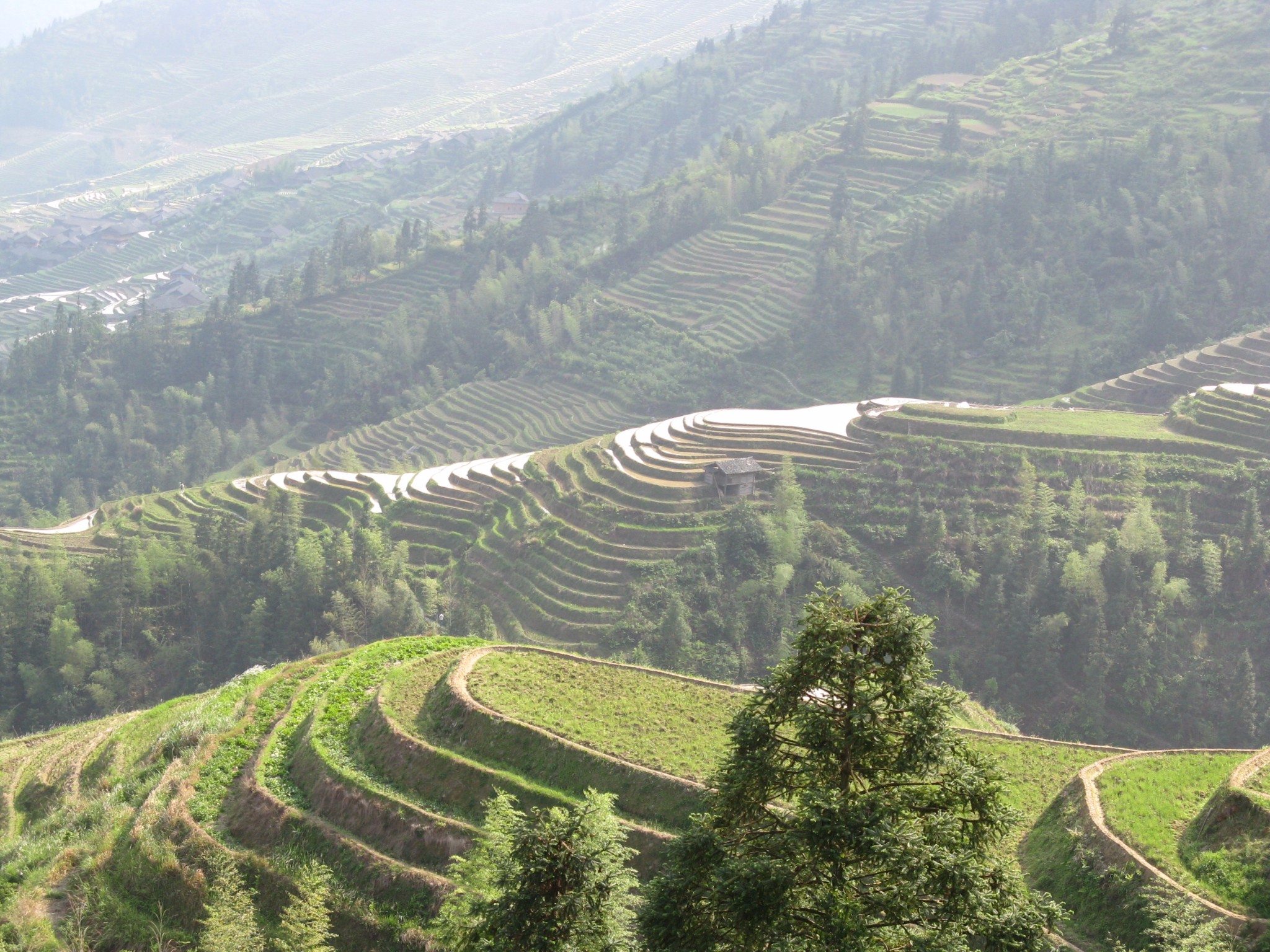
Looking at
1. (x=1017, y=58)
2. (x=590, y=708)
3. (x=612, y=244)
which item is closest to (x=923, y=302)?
(x=612, y=244)

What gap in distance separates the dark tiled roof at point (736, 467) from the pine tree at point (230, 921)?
27.3m

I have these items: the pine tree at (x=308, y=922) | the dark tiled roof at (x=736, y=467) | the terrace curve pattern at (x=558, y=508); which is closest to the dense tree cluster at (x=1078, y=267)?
the terrace curve pattern at (x=558, y=508)

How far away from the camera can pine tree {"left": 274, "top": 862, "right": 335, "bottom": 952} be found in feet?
49.2

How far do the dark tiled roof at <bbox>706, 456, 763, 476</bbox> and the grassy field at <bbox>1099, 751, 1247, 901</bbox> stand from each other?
2409 cm

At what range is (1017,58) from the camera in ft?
299

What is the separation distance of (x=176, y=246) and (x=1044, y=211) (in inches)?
3407

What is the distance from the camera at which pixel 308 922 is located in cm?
1560

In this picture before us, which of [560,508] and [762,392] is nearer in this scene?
[560,508]

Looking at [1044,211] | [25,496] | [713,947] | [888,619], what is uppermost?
[888,619]

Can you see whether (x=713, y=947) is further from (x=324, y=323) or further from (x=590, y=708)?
(x=324, y=323)

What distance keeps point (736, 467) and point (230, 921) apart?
29.1 m

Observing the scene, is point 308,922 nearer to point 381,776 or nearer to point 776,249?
point 381,776

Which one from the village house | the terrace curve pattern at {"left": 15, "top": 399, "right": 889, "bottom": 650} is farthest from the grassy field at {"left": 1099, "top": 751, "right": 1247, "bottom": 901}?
the village house

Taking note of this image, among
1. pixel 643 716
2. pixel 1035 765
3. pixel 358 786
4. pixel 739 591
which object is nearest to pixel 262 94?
pixel 739 591
